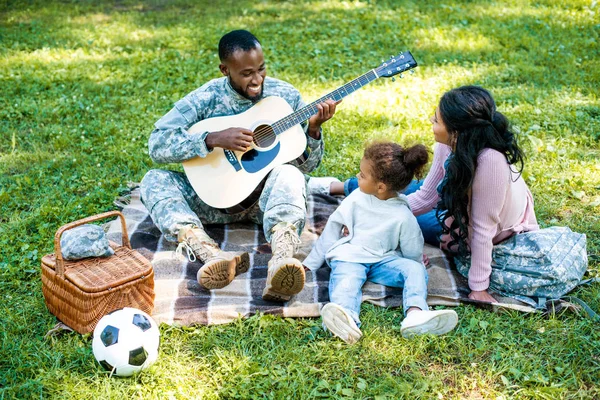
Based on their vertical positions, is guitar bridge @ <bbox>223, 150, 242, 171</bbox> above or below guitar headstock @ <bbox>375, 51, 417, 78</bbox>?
below

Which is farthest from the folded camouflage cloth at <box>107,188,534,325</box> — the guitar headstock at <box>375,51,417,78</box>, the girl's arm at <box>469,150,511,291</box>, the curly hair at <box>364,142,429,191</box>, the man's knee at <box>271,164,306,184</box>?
the guitar headstock at <box>375,51,417,78</box>

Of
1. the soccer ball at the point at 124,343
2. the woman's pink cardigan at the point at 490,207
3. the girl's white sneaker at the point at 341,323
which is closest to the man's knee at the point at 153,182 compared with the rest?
the soccer ball at the point at 124,343

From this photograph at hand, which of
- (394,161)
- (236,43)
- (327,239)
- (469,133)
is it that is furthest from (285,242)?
(236,43)

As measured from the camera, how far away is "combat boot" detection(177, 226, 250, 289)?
3.60 m

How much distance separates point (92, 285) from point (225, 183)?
→ 1149 millimetres

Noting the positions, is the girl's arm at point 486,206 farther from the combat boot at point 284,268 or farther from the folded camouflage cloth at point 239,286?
the combat boot at point 284,268

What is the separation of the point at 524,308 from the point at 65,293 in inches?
95.4

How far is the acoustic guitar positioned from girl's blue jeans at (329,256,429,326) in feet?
→ 2.44

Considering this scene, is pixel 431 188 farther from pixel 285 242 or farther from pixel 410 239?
pixel 285 242

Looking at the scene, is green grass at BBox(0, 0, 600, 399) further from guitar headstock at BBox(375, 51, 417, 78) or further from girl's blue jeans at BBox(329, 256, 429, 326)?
guitar headstock at BBox(375, 51, 417, 78)

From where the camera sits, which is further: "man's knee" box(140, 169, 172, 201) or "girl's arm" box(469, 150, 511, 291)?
"man's knee" box(140, 169, 172, 201)

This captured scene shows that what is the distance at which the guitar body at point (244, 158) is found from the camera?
4.06 m

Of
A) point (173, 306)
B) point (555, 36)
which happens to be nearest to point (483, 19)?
point (555, 36)

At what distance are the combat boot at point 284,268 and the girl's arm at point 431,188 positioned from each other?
0.77 m
